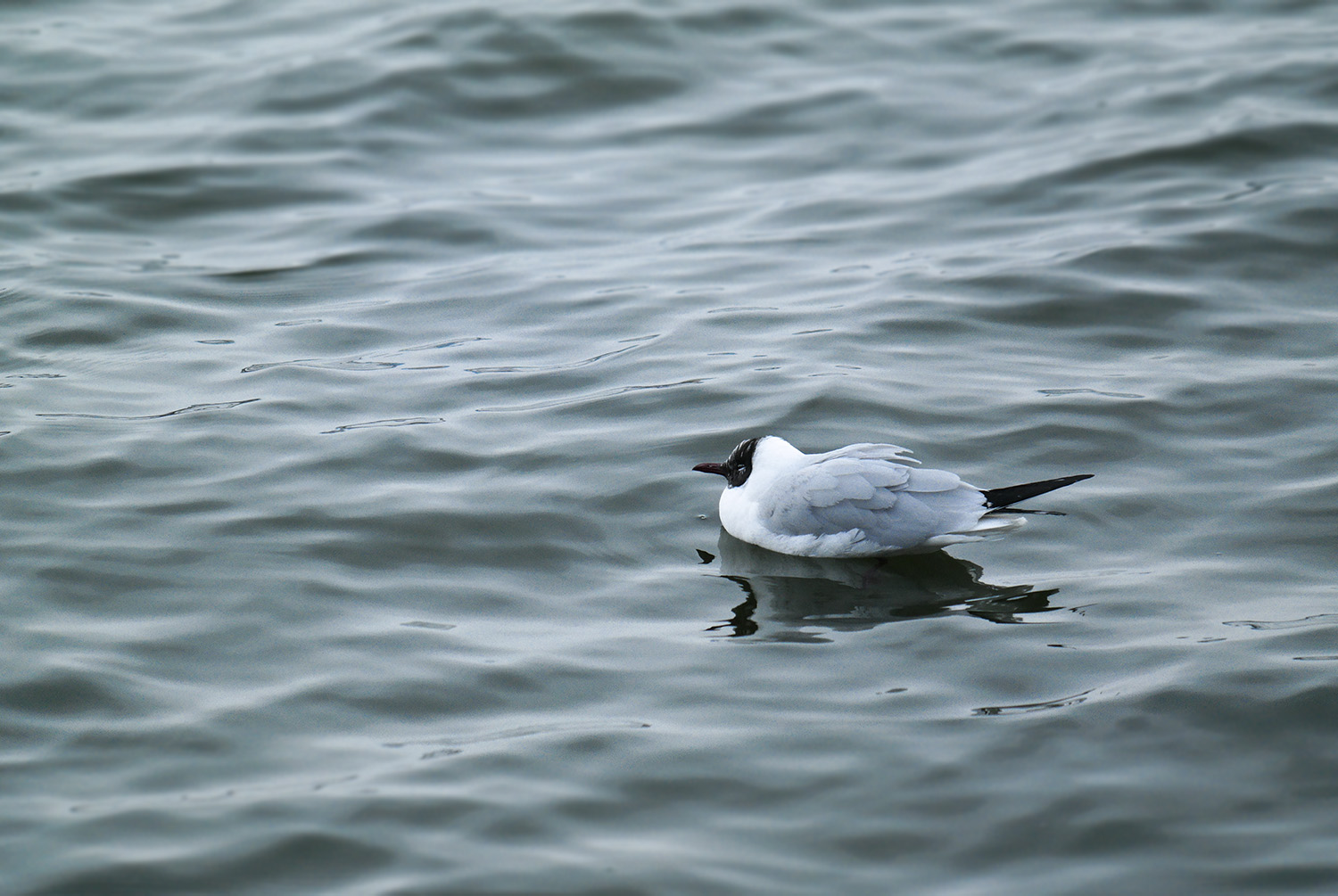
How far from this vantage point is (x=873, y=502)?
19.9 ft

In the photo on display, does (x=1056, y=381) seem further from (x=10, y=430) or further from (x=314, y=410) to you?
(x=10, y=430)

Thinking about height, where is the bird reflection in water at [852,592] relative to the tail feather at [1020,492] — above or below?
below

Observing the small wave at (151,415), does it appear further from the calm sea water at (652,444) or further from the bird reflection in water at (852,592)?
the bird reflection in water at (852,592)

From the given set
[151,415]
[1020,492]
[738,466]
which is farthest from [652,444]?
[151,415]

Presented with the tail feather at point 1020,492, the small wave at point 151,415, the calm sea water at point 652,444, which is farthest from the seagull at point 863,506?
the small wave at point 151,415

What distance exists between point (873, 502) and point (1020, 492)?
22.7 inches

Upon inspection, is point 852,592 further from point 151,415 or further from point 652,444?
point 151,415

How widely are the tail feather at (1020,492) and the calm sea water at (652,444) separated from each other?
1.01 ft

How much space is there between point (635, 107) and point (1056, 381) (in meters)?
6.04

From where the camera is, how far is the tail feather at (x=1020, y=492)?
235 inches

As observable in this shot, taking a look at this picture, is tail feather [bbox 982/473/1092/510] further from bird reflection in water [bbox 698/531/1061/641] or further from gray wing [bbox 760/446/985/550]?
bird reflection in water [bbox 698/531/1061/641]

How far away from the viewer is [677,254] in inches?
398

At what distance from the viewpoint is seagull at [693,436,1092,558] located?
5996 millimetres

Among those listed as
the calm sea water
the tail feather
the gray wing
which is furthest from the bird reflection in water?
the tail feather
